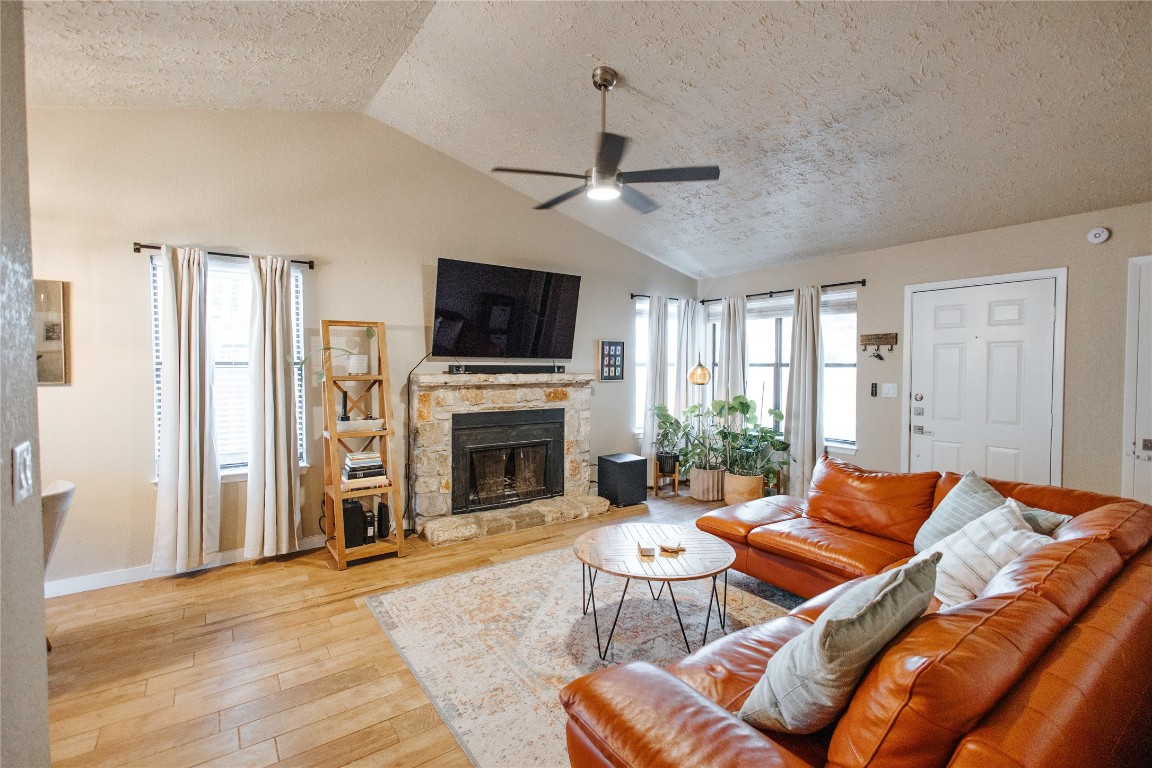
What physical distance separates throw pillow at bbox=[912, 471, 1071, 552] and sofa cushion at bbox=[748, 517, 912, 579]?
187mm

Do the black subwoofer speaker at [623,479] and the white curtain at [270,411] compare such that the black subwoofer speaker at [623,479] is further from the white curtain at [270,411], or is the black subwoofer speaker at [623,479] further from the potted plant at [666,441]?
the white curtain at [270,411]

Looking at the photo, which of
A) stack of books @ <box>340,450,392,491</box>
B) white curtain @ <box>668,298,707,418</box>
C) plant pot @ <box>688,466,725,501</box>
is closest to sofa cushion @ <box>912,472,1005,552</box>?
plant pot @ <box>688,466,725,501</box>

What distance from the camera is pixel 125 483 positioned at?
3.29 metres

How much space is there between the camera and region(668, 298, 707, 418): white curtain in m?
5.86

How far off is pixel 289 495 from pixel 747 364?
4.45m

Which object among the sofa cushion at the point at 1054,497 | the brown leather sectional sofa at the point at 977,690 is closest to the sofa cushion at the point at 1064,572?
the brown leather sectional sofa at the point at 977,690

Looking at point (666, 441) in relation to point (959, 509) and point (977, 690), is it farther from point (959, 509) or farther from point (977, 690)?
point (977, 690)

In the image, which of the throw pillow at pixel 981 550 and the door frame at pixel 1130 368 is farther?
the door frame at pixel 1130 368

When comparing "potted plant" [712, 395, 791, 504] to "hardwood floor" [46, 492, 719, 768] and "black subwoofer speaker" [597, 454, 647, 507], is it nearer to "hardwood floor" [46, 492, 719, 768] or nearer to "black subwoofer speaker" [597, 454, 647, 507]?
"black subwoofer speaker" [597, 454, 647, 507]

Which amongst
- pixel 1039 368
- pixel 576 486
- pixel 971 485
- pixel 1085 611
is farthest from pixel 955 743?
pixel 576 486

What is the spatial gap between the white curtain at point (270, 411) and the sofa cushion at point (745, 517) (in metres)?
2.89

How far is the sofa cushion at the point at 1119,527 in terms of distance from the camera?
1533 millimetres

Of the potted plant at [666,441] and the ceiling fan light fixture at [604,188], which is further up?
the ceiling fan light fixture at [604,188]

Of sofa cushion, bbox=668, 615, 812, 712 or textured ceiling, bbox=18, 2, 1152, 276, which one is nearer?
sofa cushion, bbox=668, 615, 812, 712
